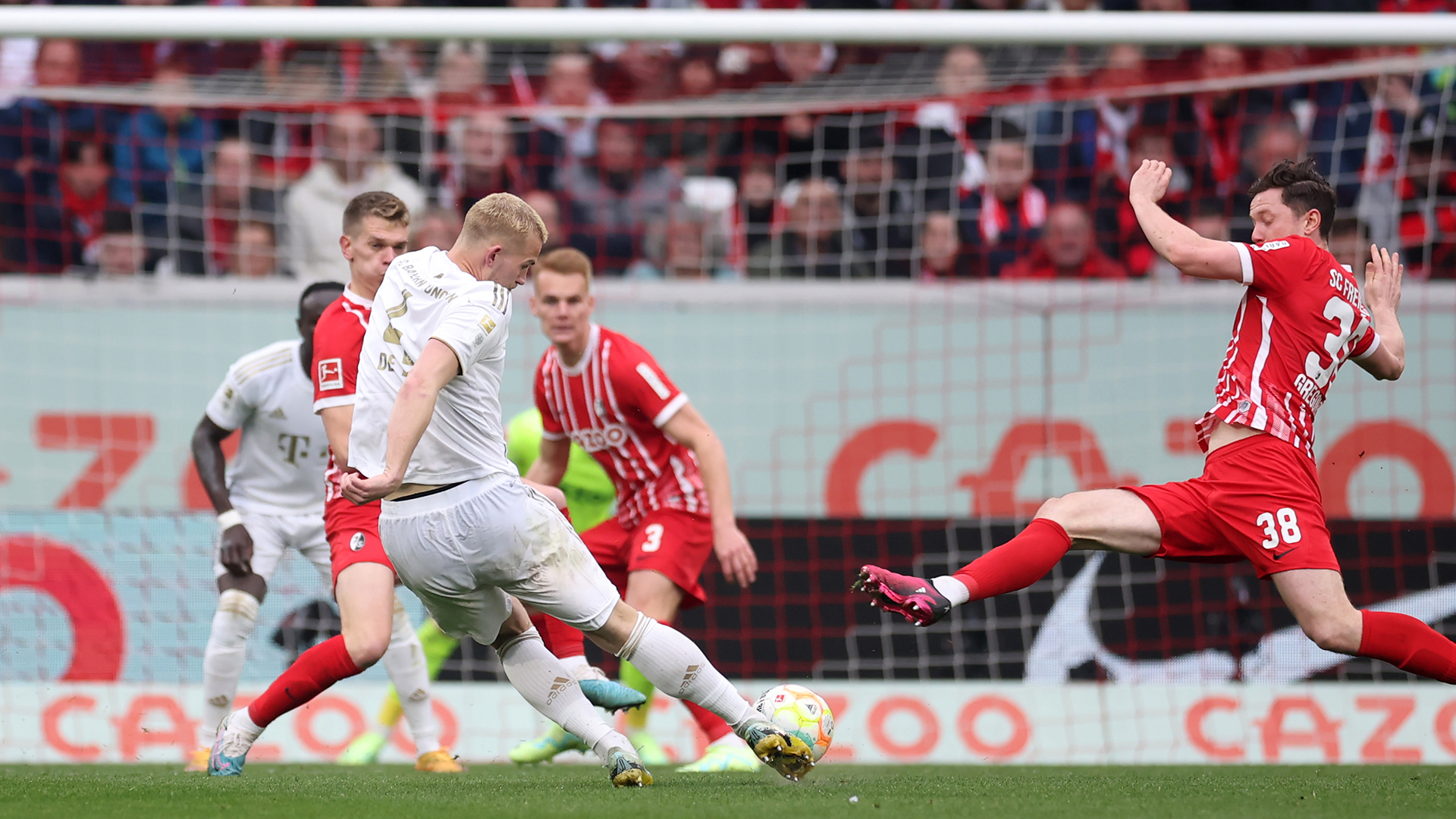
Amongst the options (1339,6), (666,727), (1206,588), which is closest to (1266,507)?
Answer: (1206,588)

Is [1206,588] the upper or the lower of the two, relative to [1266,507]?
lower

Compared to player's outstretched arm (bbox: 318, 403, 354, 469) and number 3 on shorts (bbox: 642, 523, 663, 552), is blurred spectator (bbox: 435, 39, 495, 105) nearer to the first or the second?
number 3 on shorts (bbox: 642, 523, 663, 552)

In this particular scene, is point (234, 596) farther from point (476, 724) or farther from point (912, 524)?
point (912, 524)

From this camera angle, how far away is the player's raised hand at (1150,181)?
16.3 ft

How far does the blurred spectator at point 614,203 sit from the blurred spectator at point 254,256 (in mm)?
1820

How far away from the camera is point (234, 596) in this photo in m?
6.35

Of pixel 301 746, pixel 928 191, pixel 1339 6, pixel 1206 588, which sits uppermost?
pixel 1339 6

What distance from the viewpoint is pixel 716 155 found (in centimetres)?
949

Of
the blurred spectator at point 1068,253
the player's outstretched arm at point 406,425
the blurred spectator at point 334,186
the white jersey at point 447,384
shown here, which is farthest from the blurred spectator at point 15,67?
the blurred spectator at point 1068,253

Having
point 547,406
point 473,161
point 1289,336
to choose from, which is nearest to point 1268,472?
point 1289,336

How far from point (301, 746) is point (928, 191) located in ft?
16.1

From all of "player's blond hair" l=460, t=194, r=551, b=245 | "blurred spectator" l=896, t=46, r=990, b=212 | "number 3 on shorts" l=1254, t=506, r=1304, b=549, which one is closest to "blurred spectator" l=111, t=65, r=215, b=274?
"blurred spectator" l=896, t=46, r=990, b=212

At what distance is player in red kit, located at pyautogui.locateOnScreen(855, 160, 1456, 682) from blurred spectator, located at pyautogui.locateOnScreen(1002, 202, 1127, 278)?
3.78 m

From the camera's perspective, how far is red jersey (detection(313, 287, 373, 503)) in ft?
16.8
